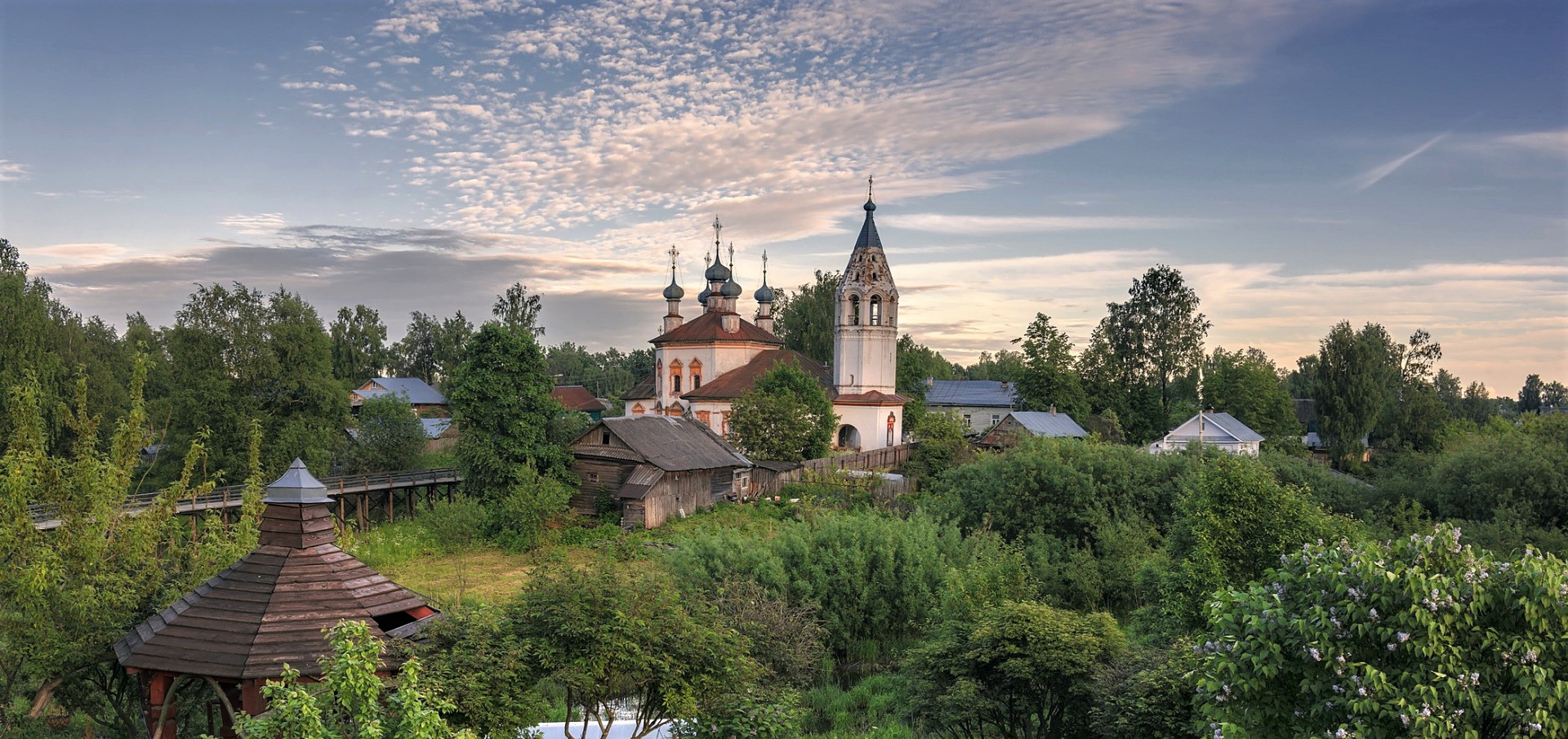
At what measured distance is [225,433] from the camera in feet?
109

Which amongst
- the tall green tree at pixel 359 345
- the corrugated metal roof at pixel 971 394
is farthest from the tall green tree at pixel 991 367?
the tall green tree at pixel 359 345

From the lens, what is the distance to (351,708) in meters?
6.10

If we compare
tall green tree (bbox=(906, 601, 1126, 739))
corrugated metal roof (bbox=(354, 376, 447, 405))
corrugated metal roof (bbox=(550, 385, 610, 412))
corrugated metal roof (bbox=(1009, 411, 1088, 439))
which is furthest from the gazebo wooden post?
corrugated metal roof (bbox=(550, 385, 610, 412))

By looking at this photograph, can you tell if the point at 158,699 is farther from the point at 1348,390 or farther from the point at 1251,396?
the point at 1251,396

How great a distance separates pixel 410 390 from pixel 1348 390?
5715 cm

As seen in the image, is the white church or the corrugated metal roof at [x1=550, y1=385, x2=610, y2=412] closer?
the white church

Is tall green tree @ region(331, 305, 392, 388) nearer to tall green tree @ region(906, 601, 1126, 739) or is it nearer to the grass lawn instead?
the grass lawn

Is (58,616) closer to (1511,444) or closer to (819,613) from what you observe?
(819,613)

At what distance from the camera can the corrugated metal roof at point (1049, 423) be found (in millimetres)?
44781

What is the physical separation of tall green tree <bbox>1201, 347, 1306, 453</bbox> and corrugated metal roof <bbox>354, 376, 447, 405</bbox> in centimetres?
5029

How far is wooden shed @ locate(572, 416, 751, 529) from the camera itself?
28453 mm

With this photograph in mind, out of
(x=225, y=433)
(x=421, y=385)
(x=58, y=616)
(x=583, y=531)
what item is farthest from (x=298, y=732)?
(x=421, y=385)

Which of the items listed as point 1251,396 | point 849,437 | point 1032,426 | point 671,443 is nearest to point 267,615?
point 671,443

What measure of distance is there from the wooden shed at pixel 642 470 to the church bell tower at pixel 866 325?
14316mm
